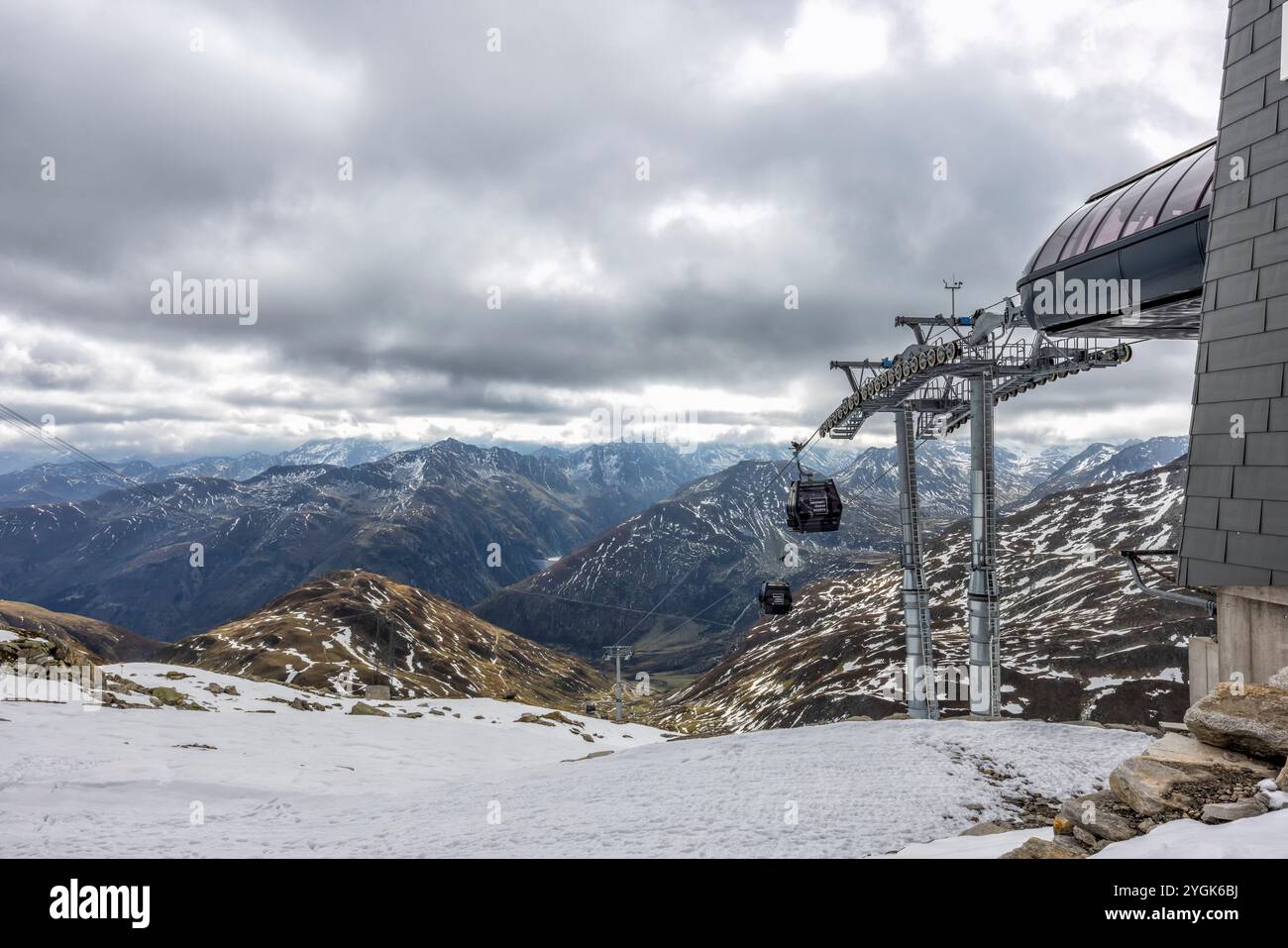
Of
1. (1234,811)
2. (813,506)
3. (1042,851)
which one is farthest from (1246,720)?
(813,506)

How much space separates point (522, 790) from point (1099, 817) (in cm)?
1185

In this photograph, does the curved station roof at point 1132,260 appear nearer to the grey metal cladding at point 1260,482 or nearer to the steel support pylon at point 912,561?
the grey metal cladding at point 1260,482

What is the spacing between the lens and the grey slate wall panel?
11.3 metres

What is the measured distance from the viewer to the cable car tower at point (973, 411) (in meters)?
21.7

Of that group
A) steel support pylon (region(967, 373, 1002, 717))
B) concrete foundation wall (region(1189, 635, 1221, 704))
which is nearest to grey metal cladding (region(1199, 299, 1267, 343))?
concrete foundation wall (region(1189, 635, 1221, 704))

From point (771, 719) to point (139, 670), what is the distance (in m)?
117

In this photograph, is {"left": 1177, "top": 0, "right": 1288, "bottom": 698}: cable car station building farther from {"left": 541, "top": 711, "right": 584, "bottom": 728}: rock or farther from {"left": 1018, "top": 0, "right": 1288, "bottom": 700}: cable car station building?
{"left": 541, "top": 711, "right": 584, "bottom": 728}: rock

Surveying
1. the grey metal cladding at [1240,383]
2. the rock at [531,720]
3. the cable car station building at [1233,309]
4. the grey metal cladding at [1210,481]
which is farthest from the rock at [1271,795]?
the rock at [531,720]

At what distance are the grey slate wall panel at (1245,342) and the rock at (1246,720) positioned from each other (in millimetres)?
4136

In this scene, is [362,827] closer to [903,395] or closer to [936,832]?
[936,832]

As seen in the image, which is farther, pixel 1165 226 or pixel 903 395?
pixel 903 395

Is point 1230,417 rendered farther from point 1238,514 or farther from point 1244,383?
point 1238,514
